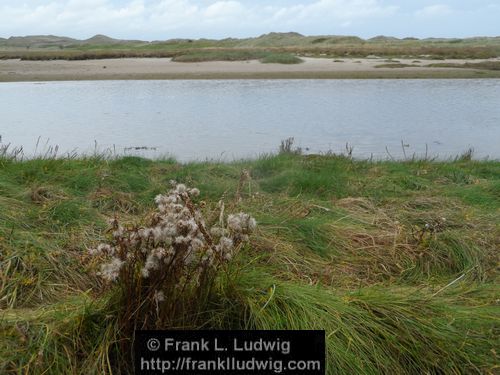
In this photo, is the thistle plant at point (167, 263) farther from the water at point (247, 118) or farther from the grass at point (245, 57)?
the grass at point (245, 57)

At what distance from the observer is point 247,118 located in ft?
43.0

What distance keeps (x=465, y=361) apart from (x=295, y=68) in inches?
898

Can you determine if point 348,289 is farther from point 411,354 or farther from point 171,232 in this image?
point 171,232

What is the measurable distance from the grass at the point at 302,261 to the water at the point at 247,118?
9.94 ft

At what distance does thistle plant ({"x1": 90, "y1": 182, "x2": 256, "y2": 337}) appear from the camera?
8.37 feet

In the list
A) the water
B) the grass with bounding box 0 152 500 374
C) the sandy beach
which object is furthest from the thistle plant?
the sandy beach

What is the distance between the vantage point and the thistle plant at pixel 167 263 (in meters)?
2.55

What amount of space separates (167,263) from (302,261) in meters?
1.61

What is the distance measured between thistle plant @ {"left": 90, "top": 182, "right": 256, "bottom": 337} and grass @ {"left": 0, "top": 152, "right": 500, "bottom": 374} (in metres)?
0.12

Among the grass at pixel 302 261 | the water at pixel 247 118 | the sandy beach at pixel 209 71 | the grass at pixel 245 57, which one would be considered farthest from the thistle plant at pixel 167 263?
the grass at pixel 245 57

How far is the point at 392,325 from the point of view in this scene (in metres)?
3.06

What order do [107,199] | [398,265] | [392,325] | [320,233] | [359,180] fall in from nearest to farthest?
[392,325], [398,265], [320,233], [107,199], [359,180]

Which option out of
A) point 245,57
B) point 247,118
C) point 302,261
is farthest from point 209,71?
point 302,261

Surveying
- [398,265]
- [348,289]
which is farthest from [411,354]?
[398,265]
